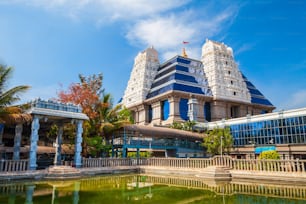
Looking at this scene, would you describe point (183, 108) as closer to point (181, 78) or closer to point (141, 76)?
point (181, 78)

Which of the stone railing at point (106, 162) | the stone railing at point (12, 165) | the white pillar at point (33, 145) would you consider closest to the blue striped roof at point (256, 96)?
the stone railing at point (106, 162)

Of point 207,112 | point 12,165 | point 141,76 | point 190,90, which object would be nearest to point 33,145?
point 12,165

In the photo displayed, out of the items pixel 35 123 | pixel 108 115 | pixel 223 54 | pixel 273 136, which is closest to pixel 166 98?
pixel 223 54

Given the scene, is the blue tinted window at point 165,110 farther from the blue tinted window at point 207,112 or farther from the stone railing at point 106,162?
the stone railing at point 106,162

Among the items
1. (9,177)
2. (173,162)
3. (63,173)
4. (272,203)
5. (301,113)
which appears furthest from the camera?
(301,113)

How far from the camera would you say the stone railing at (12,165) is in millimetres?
14203

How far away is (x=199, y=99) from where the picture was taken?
45.8 metres

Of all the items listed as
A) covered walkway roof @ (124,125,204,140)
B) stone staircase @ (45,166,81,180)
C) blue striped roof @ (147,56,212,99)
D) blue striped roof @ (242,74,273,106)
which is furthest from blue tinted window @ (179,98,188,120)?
stone staircase @ (45,166,81,180)

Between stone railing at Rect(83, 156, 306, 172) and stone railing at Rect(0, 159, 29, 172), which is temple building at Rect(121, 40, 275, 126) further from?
stone railing at Rect(0, 159, 29, 172)

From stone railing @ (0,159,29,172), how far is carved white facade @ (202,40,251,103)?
121 ft

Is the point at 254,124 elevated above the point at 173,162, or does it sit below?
above

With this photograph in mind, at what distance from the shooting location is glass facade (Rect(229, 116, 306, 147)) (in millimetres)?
28844

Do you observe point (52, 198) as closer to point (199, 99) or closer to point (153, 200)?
point (153, 200)

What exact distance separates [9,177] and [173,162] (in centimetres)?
1091
